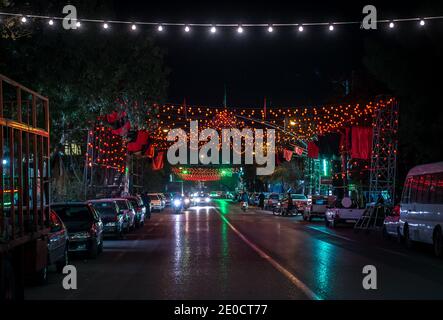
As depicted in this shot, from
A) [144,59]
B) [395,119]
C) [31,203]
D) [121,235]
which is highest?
[144,59]

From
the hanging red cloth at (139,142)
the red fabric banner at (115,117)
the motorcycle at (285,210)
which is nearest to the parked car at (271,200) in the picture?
the motorcycle at (285,210)

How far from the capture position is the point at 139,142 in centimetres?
4859

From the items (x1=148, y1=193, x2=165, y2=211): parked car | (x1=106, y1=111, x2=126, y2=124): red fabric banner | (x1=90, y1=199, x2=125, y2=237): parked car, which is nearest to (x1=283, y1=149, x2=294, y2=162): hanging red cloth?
(x1=148, y1=193, x2=165, y2=211): parked car

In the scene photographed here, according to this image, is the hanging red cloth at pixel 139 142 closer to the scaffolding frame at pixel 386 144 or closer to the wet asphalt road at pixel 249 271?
the scaffolding frame at pixel 386 144

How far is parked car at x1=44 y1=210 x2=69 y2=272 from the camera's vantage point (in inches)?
571

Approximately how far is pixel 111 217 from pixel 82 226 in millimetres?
7374

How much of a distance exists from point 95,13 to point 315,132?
1080 inches

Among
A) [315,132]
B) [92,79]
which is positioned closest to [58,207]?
[92,79]

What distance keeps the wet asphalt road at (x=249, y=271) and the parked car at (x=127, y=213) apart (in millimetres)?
3755

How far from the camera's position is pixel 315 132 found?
53.4m

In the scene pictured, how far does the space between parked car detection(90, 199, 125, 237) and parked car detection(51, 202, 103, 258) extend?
5.85 meters

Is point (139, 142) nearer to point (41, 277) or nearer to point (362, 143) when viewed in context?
point (362, 143)

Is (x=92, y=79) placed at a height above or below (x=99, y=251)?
above
